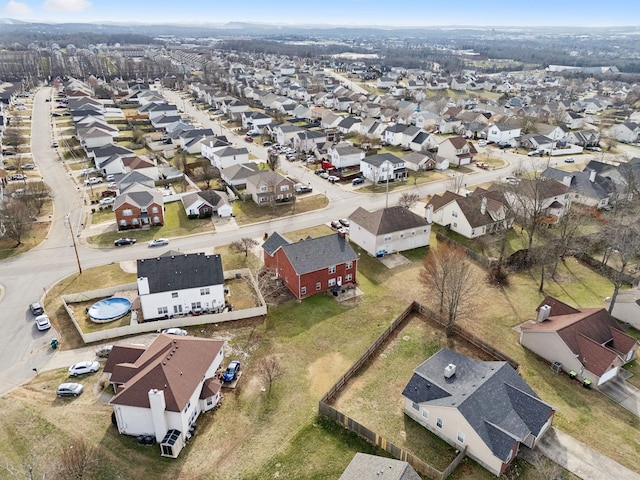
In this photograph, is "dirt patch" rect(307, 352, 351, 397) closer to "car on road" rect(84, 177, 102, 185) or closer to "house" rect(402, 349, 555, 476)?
"house" rect(402, 349, 555, 476)

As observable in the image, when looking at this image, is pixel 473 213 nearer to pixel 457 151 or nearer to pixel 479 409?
pixel 457 151

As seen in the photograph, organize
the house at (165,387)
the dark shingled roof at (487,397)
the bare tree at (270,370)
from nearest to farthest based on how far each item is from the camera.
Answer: the dark shingled roof at (487,397) < the house at (165,387) < the bare tree at (270,370)

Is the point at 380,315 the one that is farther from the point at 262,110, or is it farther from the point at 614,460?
the point at 262,110

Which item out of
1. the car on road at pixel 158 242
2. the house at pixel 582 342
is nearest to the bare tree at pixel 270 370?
the house at pixel 582 342

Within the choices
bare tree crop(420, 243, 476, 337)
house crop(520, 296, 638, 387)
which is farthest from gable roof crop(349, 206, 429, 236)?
house crop(520, 296, 638, 387)

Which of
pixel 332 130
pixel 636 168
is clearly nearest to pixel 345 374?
pixel 636 168

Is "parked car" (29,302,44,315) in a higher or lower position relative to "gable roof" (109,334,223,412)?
lower

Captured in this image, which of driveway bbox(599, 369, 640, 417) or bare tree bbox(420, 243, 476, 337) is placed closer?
driveway bbox(599, 369, 640, 417)

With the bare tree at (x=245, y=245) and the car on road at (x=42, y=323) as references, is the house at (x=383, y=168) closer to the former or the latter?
the bare tree at (x=245, y=245)
